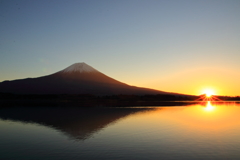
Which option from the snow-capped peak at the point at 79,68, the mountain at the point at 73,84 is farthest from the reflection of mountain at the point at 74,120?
the snow-capped peak at the point at 79,68

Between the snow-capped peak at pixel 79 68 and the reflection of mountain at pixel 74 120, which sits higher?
the snow-capped peak at pixel 79 68

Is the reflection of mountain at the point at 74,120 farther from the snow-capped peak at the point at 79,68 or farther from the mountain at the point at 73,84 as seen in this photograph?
the snow-capped peak at the point at 79,68

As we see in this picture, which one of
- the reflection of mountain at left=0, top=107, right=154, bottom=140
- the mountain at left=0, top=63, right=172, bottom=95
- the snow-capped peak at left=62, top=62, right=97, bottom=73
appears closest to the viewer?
the reflection of mountain at left=0, top=107, right=154, bottom=140

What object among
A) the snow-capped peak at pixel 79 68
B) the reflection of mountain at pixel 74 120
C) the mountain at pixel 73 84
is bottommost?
the reflection of mountain at pixel 74 120

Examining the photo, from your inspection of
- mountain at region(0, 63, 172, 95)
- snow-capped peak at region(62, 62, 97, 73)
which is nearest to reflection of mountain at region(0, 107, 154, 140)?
mountain at region(0, 63, 172, 95)

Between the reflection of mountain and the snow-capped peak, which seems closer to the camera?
the reflection of mountain

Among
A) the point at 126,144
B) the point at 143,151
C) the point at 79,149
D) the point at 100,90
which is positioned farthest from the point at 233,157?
the point at 100,90

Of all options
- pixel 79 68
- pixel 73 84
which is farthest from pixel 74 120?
pixel 79 68

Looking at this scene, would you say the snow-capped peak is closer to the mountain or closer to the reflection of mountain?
the mountain

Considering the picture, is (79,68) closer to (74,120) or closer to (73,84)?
(73,84)
